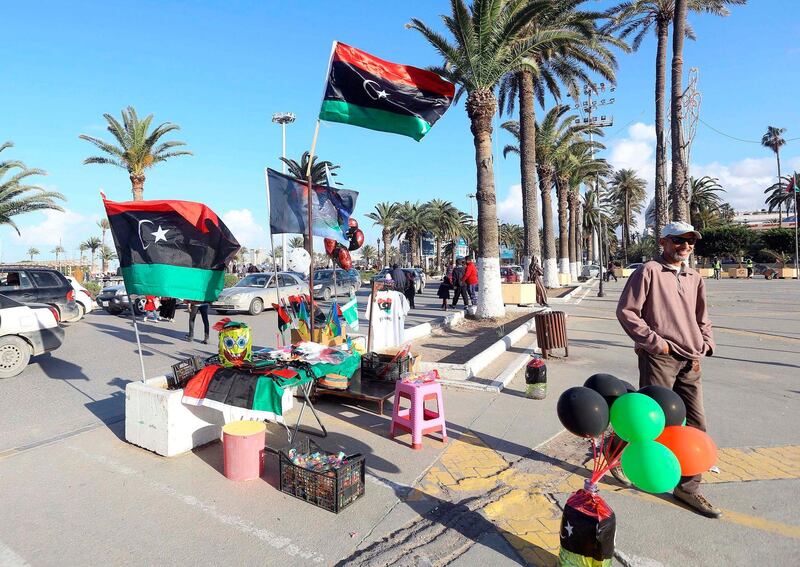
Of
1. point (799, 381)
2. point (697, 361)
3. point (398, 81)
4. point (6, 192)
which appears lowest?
point (799, 381)

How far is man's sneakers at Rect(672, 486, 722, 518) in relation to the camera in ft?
11.4

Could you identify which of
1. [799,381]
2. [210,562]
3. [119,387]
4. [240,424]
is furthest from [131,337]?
[799,381]

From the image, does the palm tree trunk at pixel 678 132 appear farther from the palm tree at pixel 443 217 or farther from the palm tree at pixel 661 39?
the palm tree at pixel 443 217

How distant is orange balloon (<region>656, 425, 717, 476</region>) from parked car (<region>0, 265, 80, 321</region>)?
1380 cm

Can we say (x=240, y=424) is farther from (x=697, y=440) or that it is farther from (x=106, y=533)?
(x=697, y=440)

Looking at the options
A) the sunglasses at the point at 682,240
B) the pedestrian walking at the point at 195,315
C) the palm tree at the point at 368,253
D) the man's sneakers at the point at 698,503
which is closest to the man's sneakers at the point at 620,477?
the man's sneakers at the point at 698,503

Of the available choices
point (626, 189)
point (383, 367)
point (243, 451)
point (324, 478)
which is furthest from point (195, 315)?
point (626, 189)

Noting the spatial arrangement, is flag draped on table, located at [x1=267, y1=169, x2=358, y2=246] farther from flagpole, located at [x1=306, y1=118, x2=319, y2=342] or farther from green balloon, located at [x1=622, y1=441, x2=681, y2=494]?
green balloon, located at [x1=622, y1=441, x2=681, y2=494]

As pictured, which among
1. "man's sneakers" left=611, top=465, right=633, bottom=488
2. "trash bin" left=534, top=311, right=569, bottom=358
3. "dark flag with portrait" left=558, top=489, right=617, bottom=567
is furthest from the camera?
"trash bin" left=534, top=311, right=569, bottom=358

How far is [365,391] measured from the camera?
243 inches

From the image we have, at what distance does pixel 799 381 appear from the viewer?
7430 mm

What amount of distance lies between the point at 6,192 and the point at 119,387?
981 inches

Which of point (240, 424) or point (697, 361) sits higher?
point (697, 361)

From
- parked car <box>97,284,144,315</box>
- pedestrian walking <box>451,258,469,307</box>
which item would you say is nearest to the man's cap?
pedestrian walking <box>451,258,469,307</box>
